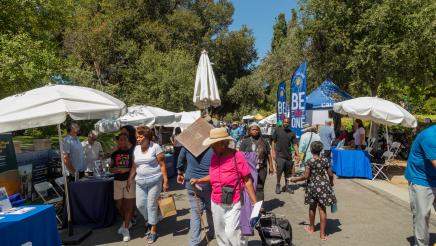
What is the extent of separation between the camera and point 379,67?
15.5 metres

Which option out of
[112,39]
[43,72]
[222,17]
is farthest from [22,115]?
[222,17]

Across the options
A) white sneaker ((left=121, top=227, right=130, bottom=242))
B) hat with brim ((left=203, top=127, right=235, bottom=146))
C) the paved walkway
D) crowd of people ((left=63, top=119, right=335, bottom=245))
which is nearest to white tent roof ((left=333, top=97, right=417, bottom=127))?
the paved walkway

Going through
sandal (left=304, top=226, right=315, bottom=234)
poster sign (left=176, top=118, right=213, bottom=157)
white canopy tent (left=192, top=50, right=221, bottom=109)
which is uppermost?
white canopy tent (left=192, top=50, right=221, bottom=109)

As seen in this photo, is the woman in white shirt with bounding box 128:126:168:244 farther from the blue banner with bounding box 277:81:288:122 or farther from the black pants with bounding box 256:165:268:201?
the blue banner with bounding box 277:81:288:122

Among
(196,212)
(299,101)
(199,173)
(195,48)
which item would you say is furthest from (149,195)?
(195,48)

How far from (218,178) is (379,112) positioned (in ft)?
28.7

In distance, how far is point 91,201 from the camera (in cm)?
695

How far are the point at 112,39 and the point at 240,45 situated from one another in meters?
16.7

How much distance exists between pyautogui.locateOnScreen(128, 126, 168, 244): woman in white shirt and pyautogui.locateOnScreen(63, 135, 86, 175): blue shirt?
8.18 feet

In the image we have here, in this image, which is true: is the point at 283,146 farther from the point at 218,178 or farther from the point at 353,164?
the point at 218,178

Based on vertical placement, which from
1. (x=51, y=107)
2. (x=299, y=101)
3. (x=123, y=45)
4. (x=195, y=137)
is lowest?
(x=195, y=137)

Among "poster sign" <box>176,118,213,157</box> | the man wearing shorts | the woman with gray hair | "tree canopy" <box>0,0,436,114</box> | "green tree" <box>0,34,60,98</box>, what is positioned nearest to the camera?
"poster sign" <box>176,118,213,157</box>

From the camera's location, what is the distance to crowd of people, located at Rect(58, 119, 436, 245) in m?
4.25

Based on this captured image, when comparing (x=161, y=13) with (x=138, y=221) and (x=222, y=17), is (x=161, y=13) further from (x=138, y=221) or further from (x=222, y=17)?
(x=138, y=221)
